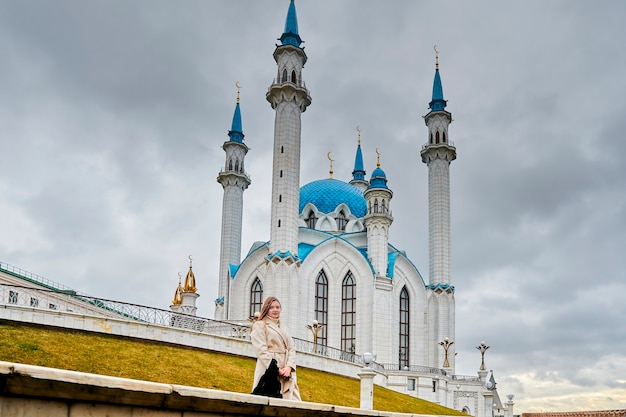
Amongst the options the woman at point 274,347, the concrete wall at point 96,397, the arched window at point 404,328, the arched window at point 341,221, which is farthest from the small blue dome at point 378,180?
the concrete wall at point 96,397

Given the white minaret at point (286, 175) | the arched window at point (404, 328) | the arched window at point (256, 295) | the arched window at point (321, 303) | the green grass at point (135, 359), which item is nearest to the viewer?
the green grass at point (135, 359)

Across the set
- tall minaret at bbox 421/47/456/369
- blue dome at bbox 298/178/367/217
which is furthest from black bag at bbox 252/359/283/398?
blue dome at bbox 298/178/367/217

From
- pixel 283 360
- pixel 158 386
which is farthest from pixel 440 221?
pixel 158 386

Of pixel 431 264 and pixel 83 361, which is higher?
pixel 431 264

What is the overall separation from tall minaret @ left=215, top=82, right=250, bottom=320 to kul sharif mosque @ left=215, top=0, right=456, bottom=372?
8cm

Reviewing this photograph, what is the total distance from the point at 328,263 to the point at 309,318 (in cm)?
400

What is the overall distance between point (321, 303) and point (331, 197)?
1145 cm

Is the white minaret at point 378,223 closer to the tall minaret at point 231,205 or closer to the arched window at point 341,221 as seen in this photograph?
the arched window at point 341,221

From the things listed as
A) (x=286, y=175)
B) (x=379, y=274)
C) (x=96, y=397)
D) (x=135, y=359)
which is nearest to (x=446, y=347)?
(x=379, y=274)

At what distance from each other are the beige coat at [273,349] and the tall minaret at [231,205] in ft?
131

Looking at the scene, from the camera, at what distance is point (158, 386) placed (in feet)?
15.4

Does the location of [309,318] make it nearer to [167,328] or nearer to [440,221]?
[440,221]

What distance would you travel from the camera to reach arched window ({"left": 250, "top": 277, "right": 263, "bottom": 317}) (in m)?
45.5

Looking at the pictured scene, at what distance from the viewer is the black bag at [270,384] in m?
6.99
